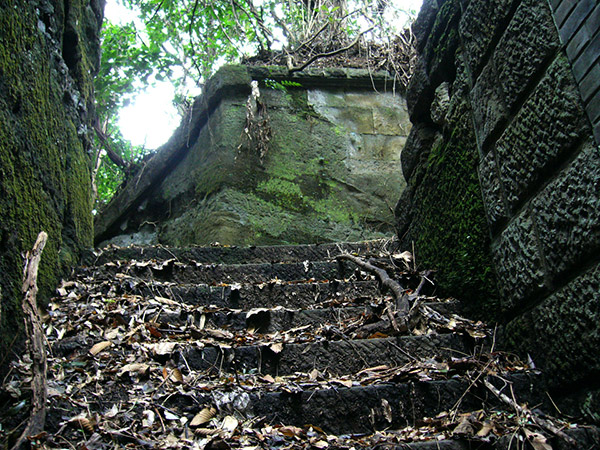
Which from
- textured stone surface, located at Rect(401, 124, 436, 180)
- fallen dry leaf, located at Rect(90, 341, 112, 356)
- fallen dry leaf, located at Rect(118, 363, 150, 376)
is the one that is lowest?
fallen dry leaf, located at Rect(118, 363, 150, 376)

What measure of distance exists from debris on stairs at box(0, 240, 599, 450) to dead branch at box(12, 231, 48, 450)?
0.05 metres

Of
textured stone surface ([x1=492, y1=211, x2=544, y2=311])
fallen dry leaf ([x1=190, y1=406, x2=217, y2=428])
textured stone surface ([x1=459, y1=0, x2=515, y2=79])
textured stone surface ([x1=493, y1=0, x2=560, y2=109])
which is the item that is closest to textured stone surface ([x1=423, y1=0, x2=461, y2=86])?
textured stone surface ([x1=459, y1=0, x2=515, y2=79])

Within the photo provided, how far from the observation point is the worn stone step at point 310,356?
2.04 metres

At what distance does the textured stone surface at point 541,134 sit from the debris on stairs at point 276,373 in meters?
0.66

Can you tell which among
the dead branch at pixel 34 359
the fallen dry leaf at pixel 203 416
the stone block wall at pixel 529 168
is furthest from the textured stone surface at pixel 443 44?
the dead branch at pixel 34 359

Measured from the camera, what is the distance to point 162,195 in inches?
211

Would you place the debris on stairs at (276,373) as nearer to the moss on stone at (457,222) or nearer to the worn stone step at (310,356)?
the worn stone step at (310,356)

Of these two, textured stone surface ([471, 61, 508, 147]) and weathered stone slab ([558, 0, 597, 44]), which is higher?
weathered stone slab ([558, 0, 597, 44])

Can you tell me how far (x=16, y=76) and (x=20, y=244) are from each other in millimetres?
817

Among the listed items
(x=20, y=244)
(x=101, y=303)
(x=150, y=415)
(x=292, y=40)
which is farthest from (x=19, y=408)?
(x=292, y=40)

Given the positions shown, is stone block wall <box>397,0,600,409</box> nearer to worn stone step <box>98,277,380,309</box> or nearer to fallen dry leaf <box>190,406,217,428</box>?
worn stone step <box>98,277,380,309</box>

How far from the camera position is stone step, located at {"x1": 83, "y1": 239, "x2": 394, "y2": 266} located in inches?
130

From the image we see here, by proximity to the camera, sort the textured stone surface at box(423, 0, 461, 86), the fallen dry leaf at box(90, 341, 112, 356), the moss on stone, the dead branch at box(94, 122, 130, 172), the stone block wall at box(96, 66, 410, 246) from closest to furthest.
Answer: the fallen dry leaf at box(90, 341, 112, 356) < the moss on stone < the textured stone surface at box(423, 0, 461, 86) < the stone block wall at box(96, 66, 410, 246) < the dead branch at box(94, 122, 130, 172)

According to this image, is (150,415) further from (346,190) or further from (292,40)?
(292,40)
